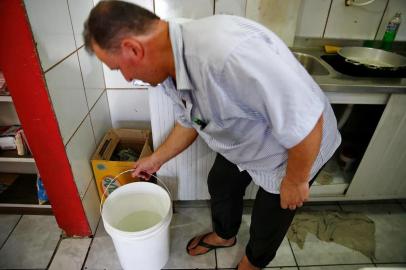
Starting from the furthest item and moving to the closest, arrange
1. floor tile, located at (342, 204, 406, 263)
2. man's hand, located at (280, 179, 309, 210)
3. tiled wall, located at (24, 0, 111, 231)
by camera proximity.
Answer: floor tile, located at (342, 204, 406, 263) < tiled wall, located at (24, 0, 111, 231) < man's hand, located at (280, 179, 309, 210)

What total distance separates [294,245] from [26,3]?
142 centimetres

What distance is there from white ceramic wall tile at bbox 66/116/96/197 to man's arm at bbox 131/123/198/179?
27 cm

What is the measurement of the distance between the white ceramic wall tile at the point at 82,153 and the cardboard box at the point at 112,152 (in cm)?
4

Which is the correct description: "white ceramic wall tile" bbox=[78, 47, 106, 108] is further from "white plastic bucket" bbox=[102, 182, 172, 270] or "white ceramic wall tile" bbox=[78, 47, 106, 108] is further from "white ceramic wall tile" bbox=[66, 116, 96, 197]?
"white plastic bucket" bbox=[102, 182, 172, 270]

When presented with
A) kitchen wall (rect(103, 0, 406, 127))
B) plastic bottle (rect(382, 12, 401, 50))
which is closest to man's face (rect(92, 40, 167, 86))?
Result: kitchen wall (rect(103, 0, 406, 127))

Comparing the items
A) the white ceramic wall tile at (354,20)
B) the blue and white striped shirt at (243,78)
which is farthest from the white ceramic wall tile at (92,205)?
the white ceramic wall tile at (354,20)

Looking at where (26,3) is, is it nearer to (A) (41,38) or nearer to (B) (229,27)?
(A) (41,38)

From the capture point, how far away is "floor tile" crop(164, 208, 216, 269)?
4.08 feet

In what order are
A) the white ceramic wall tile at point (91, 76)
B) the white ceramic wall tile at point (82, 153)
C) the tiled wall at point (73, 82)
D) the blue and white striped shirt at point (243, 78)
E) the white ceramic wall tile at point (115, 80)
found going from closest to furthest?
the blue and white striped shirt at point (243, 78)
the tiled wall at point (73, 82)
the white ceramic wall tile at point (82, 153)
the white ceramic wall tile at point (91, 76)
the white ceramic wall tile at point (115, 80)

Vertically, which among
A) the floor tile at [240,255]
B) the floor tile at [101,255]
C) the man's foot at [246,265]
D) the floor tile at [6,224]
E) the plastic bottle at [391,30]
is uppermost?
the plastic bottle at [391,30]

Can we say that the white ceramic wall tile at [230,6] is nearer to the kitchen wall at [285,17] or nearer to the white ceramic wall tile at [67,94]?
the kitchen wall at [285,17]

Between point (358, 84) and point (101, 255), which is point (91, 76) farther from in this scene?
point (358, 84)

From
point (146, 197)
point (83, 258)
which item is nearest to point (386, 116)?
point (146, 197)

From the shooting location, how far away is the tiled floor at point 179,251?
124 centimetres
